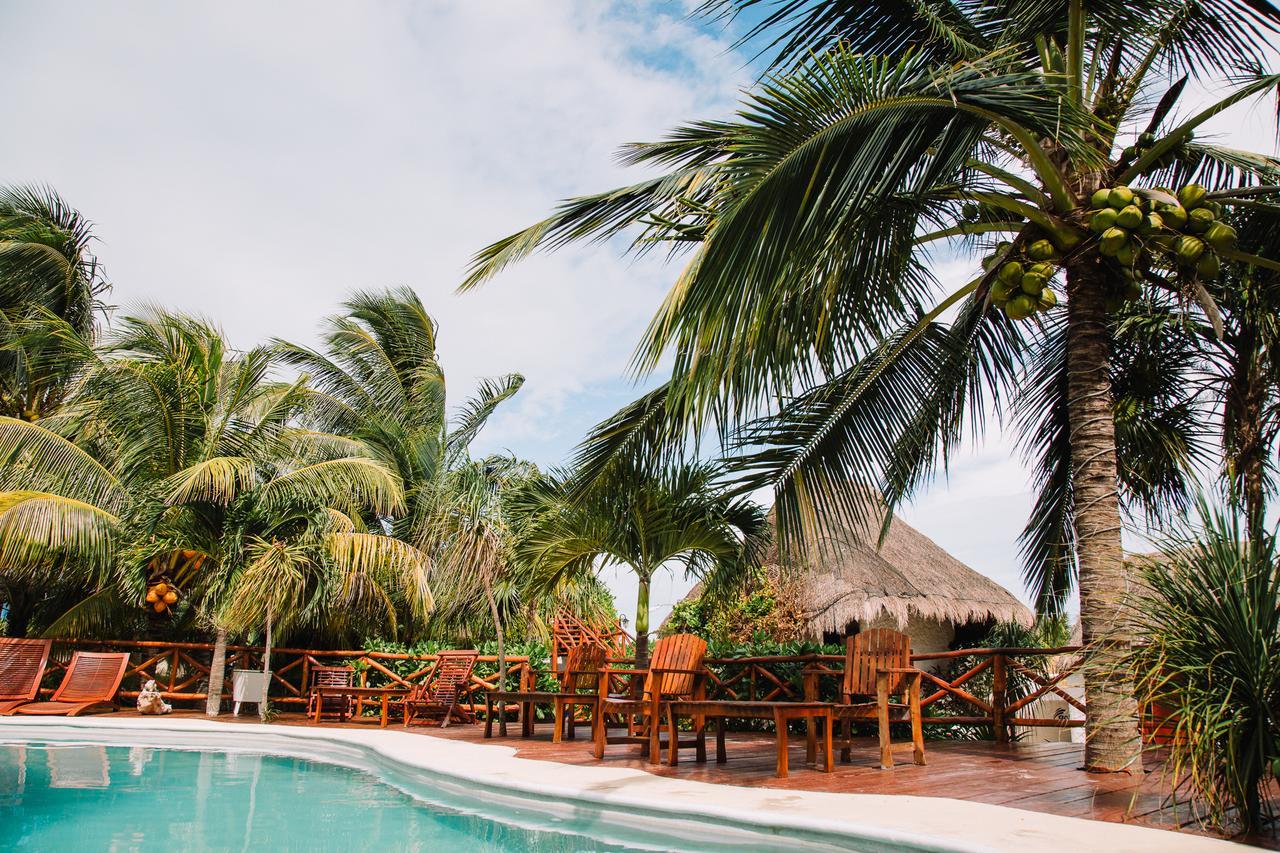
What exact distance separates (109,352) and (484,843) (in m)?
11.9

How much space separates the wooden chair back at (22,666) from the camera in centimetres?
1112

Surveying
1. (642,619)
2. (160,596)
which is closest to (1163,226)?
(642,619)

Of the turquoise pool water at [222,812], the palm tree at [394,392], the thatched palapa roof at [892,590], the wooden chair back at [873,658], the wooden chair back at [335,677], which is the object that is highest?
the palm tree at [394,392]

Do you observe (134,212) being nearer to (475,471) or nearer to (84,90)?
(84,90)

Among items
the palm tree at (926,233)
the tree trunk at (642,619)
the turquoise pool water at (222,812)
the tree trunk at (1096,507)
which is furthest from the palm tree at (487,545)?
the tree trunk at (1096,507)

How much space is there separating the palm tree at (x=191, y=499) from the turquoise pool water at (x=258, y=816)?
11.6ft

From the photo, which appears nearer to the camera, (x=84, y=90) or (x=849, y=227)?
(x=849, y=227)

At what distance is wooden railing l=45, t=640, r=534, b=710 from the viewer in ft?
38.9

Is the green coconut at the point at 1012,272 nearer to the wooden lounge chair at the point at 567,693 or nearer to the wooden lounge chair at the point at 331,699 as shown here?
the wooden lounge chair at the point at 567,693

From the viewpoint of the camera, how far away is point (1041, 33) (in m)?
5.57

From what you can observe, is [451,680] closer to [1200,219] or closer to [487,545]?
[487,545]

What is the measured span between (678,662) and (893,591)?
8.54 m

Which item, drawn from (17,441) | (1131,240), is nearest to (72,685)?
(17,441)

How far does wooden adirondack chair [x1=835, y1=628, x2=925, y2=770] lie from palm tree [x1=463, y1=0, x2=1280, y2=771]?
1.08 m
